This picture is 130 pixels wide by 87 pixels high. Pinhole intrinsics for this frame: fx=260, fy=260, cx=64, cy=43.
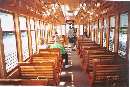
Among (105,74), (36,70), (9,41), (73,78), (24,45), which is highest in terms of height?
(9,41)

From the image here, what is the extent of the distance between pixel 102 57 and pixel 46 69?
1934 millimetres

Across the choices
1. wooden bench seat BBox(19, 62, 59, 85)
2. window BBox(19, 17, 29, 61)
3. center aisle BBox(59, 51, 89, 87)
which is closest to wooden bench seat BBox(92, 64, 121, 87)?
center aisle BBox(59, 51, 89, 87)

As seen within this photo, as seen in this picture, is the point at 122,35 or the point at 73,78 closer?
the point at 122,35

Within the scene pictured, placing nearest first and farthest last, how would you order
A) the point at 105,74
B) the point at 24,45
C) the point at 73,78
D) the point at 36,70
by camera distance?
the point at 36,70 → the point at 105,74 → the point at 24,45 → the point at 73,78

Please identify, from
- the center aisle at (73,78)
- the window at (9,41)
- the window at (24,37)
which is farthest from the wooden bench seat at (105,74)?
the window at (24,37)

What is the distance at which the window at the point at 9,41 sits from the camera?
4.16 metres

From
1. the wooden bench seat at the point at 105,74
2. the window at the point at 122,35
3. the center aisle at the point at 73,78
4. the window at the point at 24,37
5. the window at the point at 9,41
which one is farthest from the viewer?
the center aisle at the point at 73,78

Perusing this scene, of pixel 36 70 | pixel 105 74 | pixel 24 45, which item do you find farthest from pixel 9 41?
pixel 105 74

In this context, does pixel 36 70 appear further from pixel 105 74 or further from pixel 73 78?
pixel 73 78

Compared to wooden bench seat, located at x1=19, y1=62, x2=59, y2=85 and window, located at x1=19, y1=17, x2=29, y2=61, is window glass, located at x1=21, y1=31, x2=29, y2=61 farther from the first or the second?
wooden bench seat, located at x1=19, y1=62, x2=59, y2=85

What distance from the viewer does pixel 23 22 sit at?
5883 mm

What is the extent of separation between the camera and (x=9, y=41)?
4.43 m

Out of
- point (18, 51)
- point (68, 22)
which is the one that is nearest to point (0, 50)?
point (18, 51)

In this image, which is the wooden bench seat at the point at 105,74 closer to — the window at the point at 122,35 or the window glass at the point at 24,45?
the window at the point at 122,35
